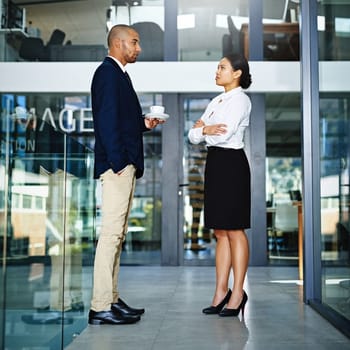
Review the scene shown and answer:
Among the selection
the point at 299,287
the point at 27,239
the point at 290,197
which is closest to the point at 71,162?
the point at 27,239

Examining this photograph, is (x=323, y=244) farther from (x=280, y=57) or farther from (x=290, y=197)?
(x=290, y=197)

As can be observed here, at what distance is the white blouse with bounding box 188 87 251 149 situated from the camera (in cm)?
288

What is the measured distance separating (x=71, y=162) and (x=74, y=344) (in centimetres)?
74

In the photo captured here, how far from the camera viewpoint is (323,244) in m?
3.13

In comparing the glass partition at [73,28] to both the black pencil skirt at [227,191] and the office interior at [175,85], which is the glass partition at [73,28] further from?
the black pencil skirt at [227,191]

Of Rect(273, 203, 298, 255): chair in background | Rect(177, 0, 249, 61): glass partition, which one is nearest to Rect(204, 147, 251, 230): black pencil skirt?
Rect(177, 0, 249, 61): glass partition

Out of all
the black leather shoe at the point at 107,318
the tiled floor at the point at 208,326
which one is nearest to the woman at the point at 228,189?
the tiled floor at the point at 208,326

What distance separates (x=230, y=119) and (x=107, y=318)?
1147 mm

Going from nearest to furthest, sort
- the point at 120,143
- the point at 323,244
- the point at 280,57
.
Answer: the point at 120,143 → the point at 323,244 → the point at 280,57

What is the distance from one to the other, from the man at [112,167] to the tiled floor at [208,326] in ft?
0.44

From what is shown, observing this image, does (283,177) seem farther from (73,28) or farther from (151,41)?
(73,28)

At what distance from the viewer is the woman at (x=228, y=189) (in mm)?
2869

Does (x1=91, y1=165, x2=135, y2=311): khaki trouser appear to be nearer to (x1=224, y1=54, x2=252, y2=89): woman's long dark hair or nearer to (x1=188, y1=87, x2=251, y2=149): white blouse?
(x1=188, y1=87, x2=251, y2=149): white blouse

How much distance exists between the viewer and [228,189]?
2.89 meters
